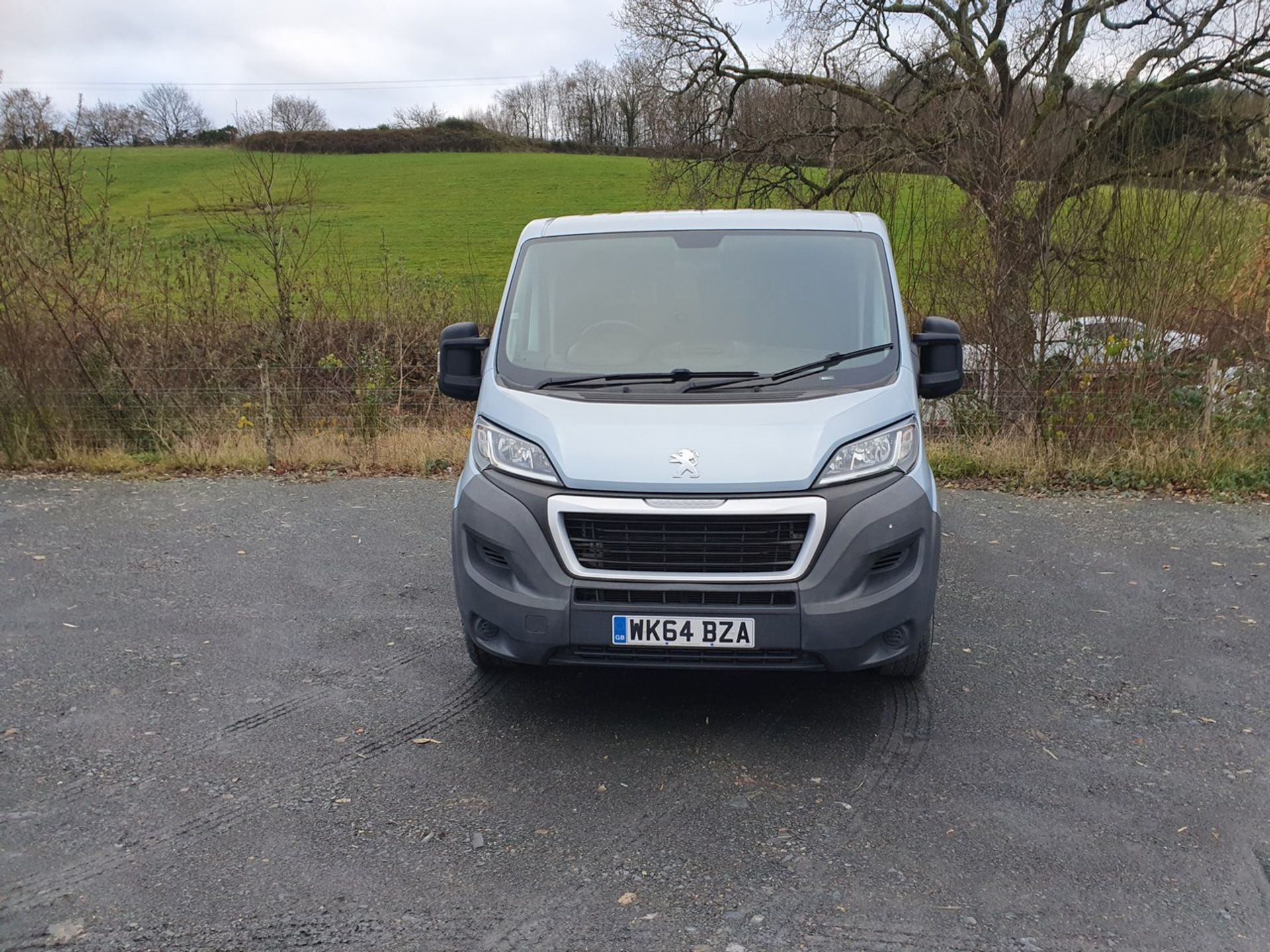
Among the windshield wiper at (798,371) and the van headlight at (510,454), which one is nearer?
the van headlight at (510,454)

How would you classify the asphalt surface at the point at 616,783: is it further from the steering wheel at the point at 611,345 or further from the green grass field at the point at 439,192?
the green grass field at the point at 439,192

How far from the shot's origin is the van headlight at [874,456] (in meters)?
3.89

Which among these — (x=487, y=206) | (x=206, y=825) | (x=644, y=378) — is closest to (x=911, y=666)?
(x=644, y=378)

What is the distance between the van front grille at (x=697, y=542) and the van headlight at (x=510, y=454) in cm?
25

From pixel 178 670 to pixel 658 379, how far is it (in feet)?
9.08

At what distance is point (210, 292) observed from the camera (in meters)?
11.5

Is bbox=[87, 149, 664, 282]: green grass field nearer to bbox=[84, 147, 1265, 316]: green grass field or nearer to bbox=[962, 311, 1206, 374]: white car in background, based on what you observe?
bbox=[84, 147, 1265, 316]: green grass field

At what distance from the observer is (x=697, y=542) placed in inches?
150

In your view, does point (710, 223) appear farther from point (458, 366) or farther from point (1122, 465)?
point (1122, 465)

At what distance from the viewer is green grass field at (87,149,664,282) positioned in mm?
31688

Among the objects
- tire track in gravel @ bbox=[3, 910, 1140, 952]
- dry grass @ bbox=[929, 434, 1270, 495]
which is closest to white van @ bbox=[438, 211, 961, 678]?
tire track in gravel @ bbox=[3, 910, 1140, 952]

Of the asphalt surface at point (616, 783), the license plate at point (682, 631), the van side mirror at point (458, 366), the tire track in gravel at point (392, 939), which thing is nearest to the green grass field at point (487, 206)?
the asphalt surface at point (616, 783)

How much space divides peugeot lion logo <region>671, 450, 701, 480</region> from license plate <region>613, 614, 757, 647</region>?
535mm

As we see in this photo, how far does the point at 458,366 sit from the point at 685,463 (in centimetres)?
164
